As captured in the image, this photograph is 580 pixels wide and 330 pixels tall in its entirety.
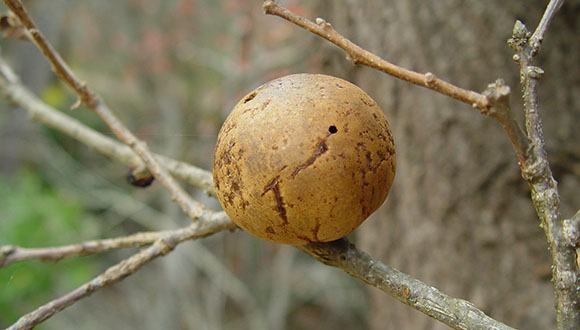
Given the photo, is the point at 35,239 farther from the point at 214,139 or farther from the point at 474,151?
the point at 474,151

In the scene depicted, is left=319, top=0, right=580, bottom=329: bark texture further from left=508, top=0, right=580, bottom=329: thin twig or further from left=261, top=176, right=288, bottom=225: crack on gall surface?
left=261, top=176, right=288, bottom=225: crack on gall surface

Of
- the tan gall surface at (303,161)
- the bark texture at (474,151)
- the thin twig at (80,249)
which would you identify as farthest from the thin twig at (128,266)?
the bark texture at (474,151)

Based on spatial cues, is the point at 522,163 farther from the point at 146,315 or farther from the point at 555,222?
the point at 146,315

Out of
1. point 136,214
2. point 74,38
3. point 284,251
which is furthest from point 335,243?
point 74,38

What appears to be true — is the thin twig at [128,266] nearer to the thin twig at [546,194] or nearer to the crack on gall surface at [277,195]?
the crack on gall surface at [277,195]

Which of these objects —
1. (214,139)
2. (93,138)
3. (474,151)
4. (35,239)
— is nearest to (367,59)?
(93,138)
